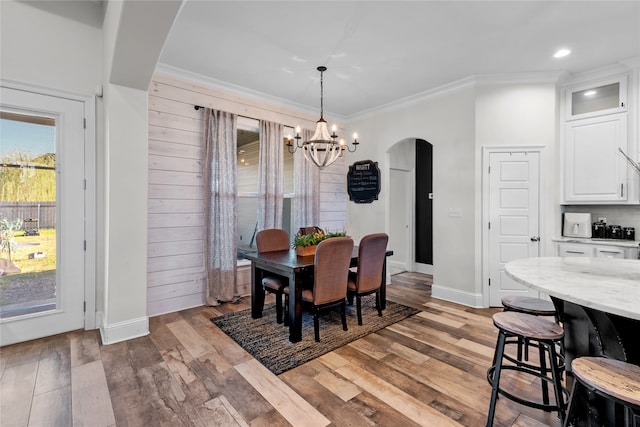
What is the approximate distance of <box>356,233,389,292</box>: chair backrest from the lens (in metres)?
3.22

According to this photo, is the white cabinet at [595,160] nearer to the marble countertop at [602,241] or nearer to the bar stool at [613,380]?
the marble countertop at [602,241]

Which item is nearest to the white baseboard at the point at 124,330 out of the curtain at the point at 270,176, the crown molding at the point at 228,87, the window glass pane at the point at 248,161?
the curtain at the point at 270,176

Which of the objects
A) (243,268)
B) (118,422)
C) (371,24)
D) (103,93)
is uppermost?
(371,24)

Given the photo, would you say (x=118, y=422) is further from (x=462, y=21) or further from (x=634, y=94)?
(x=634, y=94)

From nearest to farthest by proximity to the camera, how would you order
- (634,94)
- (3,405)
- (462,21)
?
1. (3,405)
2. (462,21)
3. (634,94)

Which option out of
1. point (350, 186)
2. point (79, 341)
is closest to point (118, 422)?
point (79, 341)

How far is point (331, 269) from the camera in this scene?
115 inches

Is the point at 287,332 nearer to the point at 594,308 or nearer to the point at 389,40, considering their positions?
the point at 594,308

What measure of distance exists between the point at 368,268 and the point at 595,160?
3.11 metres

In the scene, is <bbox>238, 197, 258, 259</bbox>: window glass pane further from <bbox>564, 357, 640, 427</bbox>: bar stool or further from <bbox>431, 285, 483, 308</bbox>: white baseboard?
<bbox>564, 357, 640, 427</bbox>: bar stool

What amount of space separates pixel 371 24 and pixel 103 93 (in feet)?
8.96

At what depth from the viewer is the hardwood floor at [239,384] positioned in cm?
185

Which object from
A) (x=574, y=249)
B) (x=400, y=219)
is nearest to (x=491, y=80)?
(x=574, y=249)

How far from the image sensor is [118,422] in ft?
5.87
